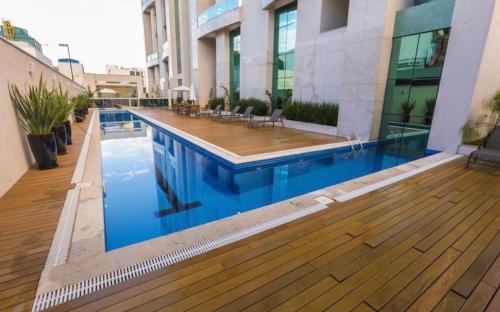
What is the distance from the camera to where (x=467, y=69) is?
5.79 m

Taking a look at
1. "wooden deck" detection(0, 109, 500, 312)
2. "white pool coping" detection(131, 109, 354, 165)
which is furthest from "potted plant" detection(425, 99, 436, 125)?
"wooden deck" detection(0, 109, 500, 312)

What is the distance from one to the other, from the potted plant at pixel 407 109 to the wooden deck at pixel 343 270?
571cm

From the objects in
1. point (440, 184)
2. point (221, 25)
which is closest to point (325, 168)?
point (440, 184)

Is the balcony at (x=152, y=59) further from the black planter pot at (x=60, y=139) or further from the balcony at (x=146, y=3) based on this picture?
the black planter pot at (x=60, y=139)

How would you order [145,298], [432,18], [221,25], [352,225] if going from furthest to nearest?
[221,25] → [432,18] → [352,225] → [145,298]

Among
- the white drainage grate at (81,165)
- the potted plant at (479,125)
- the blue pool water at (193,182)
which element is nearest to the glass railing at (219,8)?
the blue pool water at (193,182)

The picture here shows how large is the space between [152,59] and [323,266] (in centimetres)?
4079

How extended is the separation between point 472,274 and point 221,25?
18.2 m

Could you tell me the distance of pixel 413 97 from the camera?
7547mm

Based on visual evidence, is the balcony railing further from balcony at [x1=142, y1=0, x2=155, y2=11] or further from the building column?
the building column

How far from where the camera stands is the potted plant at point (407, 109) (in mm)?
7699

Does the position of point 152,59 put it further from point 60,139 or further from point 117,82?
point 60,139

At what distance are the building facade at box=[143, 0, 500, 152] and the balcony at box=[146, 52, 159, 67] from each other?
83.1 feet

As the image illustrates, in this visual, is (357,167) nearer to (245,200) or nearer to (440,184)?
(440,184)
